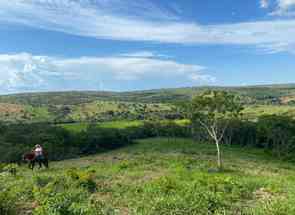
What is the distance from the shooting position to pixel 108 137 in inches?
3275

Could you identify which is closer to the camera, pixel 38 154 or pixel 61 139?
pixel 38 154

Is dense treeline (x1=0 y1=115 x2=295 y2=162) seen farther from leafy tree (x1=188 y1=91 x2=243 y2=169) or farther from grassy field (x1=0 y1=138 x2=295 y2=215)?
grassy field (x1=0 y1=138 x2=295 y2=215)

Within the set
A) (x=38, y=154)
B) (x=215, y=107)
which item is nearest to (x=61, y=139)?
(x=215, y=107)

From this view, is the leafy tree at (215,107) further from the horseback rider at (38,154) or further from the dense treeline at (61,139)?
the dense treeline at (61,139)

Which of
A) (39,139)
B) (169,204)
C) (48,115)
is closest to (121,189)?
(169,204)

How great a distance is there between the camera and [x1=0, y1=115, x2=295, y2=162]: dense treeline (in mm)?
60125

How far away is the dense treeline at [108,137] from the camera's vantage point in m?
60.1

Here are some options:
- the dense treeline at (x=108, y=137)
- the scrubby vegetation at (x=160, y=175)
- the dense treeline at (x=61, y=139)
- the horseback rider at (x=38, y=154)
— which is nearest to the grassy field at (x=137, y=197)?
the scrubby vegetation at (x=160, y=175)

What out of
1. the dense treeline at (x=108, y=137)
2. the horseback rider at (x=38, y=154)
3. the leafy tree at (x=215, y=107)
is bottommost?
the dense treeline at (x=108, y=137)

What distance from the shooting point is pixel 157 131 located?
4220 inches

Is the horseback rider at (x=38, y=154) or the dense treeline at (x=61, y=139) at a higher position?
the horseback rider at (x=38, y=154)

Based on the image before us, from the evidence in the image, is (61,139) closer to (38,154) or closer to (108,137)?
(108,137)

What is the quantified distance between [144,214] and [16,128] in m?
70.6

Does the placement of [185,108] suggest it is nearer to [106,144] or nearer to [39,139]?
[39,139]
